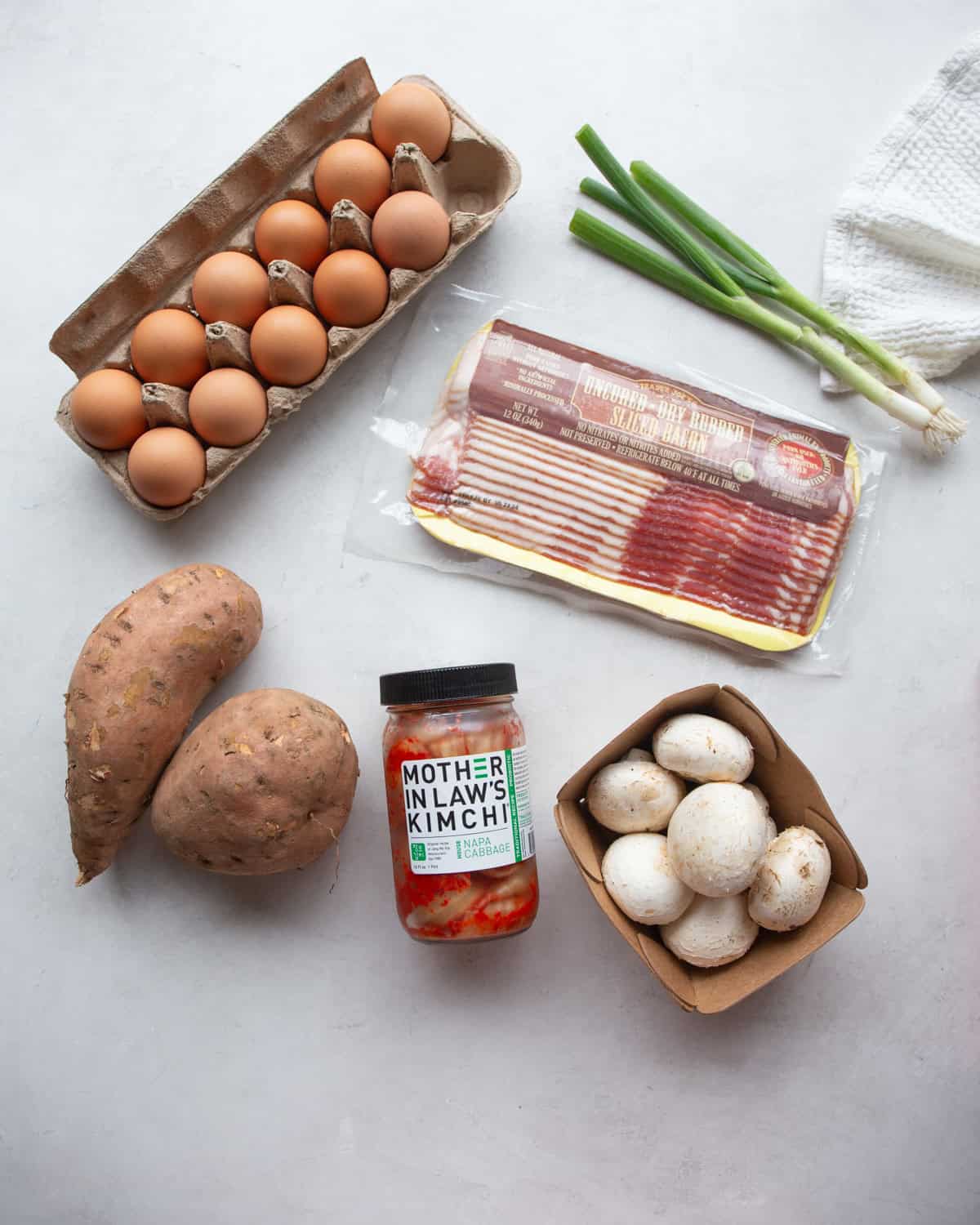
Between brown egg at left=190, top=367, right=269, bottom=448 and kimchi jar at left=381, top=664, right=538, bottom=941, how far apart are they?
32 centimetres

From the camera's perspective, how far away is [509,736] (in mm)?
891

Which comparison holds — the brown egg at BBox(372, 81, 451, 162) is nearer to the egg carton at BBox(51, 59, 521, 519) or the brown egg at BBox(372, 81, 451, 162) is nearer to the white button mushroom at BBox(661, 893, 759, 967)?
the egg carton at BBox(51, 59, 521, 519)

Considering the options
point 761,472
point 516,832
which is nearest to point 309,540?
point 516,832

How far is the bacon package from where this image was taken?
101cm

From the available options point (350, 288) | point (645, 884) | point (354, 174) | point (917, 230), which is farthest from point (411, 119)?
point (645, 884)

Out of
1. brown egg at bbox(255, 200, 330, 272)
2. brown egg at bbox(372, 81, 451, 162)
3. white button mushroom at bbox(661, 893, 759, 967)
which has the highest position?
brown egg at bbox(372, 81, 451, 162)

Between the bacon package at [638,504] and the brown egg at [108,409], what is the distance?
323 mm

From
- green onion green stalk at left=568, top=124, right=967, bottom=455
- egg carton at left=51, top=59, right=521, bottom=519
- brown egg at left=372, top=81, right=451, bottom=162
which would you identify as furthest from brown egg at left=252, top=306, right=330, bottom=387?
green onion green stalk at left=568, top=124, right=967, bottom=455

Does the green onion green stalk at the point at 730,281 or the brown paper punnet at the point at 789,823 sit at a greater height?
the green onion green stalk at the point at 730,281

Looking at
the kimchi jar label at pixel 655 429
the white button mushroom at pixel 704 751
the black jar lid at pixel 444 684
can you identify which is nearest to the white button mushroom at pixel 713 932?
the white button mushroom at pixel 704 751

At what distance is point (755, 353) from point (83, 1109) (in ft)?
3.77

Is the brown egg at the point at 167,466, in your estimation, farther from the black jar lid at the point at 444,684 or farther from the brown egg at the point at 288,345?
the black jar lid at the point at 444,684

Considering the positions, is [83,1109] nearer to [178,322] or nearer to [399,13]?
[178,322]

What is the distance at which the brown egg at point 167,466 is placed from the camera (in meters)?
0.94
